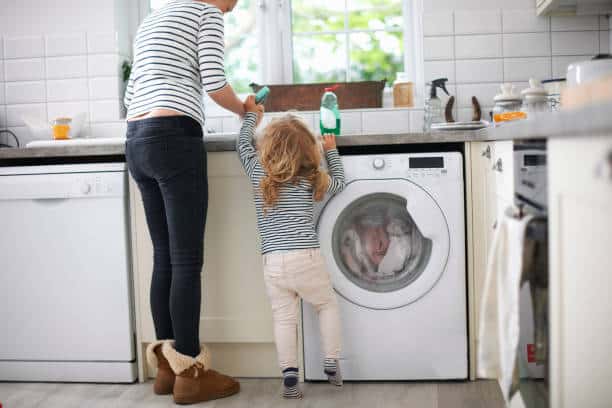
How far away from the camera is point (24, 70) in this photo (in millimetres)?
3324

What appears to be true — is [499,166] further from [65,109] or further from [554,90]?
[65,109]

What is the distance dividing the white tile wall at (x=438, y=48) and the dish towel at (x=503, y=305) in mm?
1757

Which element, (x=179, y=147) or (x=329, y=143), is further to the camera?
(x=329, y=143)

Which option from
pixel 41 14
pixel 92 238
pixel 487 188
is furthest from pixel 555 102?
pixel 41 14

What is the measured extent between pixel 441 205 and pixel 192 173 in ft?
2.67

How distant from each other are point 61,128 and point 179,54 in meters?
1.10

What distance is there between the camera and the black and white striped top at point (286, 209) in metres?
2.32

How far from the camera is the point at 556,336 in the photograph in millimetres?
1195

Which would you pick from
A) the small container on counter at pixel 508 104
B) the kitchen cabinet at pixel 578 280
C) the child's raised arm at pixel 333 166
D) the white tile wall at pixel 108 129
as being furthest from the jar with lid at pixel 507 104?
the white tile wall at pixel 108 129

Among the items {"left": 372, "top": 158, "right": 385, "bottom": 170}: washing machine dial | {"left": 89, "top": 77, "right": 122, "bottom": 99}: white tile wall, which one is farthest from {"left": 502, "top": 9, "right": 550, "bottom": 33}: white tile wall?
{"left": 89, "top": 77, "right": 122, "bottom": 99}: white tile wall

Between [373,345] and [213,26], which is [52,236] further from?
[373,345]

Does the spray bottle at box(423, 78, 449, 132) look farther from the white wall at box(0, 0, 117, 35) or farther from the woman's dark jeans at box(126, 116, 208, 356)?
the white wall at box(0, 0, 117, 35)

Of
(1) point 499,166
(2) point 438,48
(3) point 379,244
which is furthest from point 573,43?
(1) point 499,166

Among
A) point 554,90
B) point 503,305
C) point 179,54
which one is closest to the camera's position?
point 503,305
